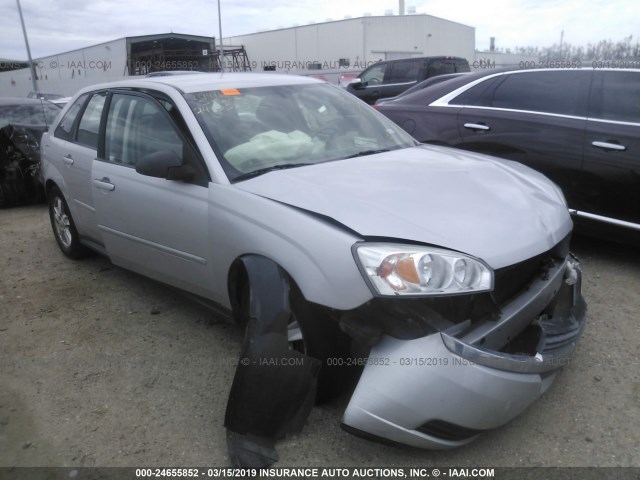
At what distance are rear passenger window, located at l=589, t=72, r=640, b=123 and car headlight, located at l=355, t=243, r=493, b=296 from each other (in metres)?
2.59

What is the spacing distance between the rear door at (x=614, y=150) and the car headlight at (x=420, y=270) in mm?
2269

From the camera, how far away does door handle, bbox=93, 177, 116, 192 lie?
3.60 meters

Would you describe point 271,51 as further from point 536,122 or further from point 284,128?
point 284,128

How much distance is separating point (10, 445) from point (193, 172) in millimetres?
1576

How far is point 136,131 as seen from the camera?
11.8 feet

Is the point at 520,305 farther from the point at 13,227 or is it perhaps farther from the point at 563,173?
the point at 13,227

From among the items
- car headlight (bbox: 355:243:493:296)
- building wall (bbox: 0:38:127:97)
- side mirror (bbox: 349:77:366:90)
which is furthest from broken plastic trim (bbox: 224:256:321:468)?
building wall (bbox: 0:38:127:97)

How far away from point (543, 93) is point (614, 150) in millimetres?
841

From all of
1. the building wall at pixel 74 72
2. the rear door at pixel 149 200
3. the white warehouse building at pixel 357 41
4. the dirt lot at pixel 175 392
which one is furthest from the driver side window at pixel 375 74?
the white warehouse building at pixel 357 41

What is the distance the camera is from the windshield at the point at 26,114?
7.46 m

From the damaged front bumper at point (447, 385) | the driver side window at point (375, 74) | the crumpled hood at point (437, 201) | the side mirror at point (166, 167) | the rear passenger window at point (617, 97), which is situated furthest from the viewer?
the driver side window at point (375, 74)

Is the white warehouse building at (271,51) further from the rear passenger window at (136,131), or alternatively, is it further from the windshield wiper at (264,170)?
the windshield wiper at (264,170)

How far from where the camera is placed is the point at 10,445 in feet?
8.29

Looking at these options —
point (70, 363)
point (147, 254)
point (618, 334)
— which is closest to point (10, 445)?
point (70, 363)
